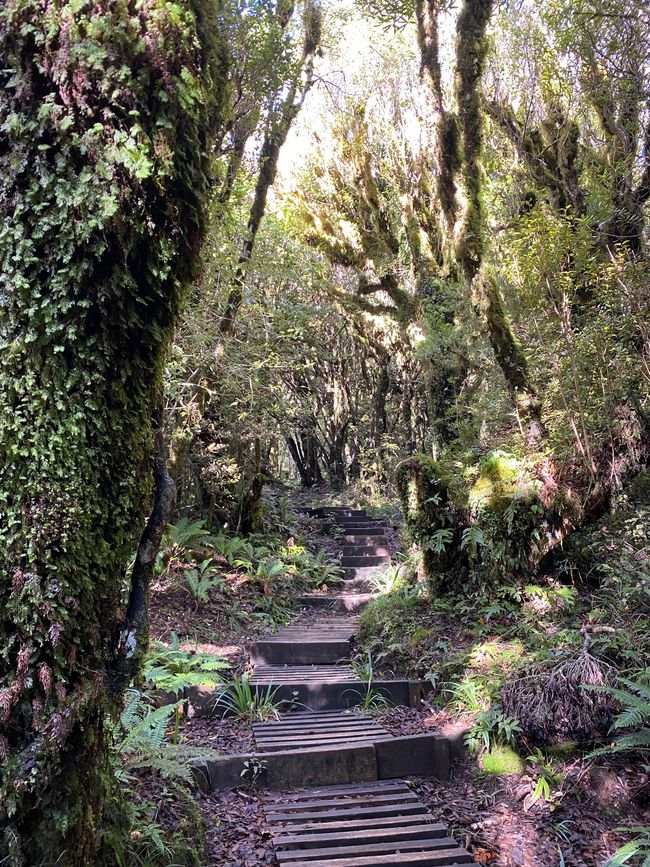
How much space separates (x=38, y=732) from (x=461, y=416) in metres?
8.54

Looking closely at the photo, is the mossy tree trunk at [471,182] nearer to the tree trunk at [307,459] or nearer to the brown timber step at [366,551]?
the brown timber step at [366,551]

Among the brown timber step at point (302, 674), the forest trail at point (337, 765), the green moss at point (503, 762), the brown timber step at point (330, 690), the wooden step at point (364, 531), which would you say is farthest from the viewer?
the wooden step at point (364, 531)

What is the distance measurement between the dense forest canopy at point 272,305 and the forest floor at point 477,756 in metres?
0.50

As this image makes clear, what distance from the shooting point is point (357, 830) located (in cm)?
349

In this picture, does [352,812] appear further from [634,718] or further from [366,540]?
[366,540]

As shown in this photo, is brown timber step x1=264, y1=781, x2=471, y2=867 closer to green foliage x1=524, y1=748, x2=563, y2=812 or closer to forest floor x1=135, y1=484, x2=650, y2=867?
forest floor x1=135, y1=484, x2=650, y2=867

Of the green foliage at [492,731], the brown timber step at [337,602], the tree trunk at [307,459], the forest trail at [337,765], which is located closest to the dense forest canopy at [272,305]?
the tree trunk at [307,459]

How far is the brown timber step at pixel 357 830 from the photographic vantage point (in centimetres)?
319

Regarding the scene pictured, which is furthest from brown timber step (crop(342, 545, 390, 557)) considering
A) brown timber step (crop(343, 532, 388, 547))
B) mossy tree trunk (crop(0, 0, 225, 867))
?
mossy tree trunk (crop(0, 0, 225, 867))

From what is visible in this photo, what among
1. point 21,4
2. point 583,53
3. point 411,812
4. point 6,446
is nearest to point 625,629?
point 411,812

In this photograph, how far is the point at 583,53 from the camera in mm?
7832

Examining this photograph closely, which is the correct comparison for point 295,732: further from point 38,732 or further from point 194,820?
point 38,732

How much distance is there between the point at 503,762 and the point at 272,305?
748 cm

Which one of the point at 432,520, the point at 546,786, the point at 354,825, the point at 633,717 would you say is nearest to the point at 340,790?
the point at 354,825
